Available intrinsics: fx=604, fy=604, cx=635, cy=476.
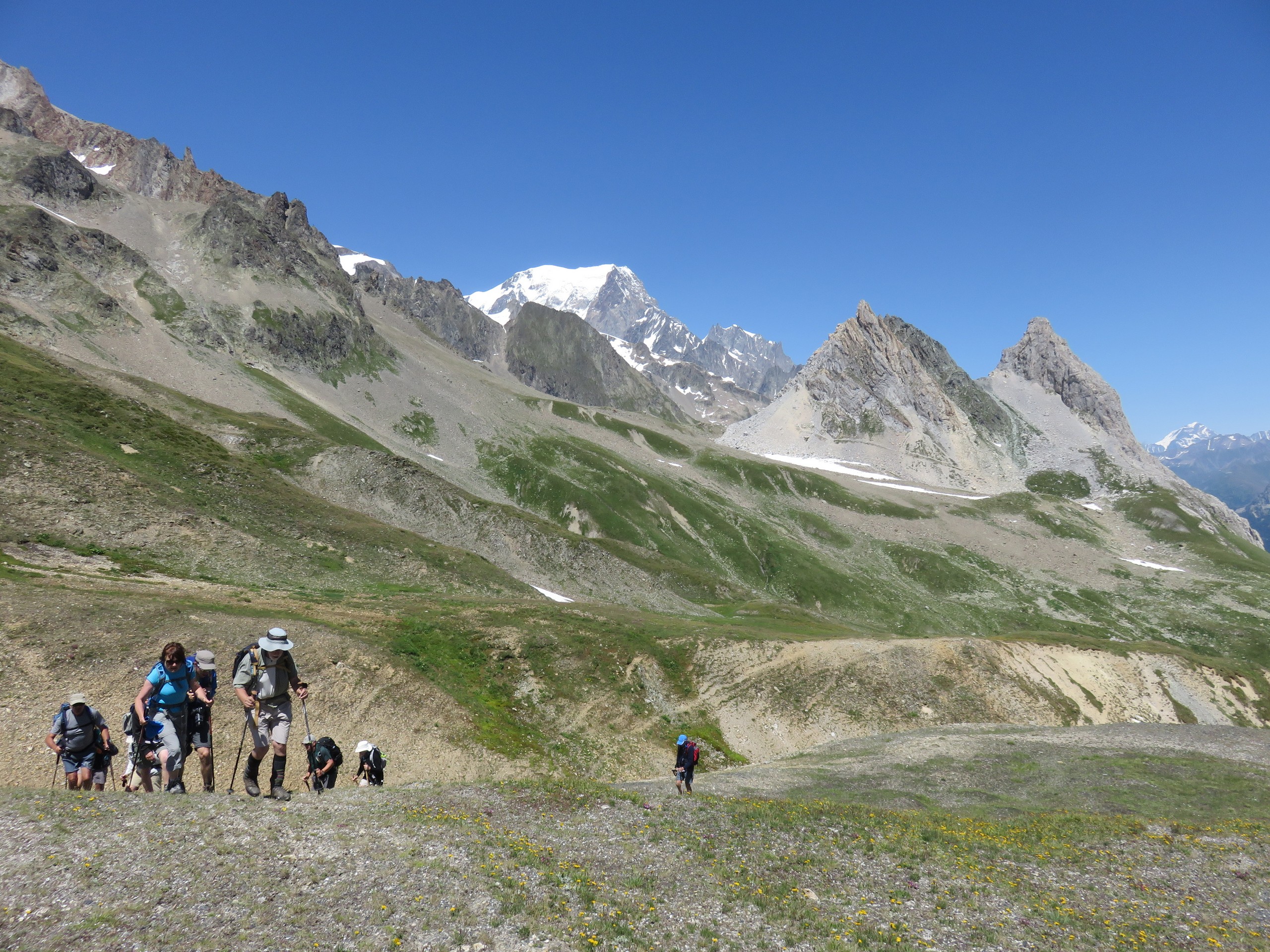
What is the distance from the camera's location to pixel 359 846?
14.8 metres

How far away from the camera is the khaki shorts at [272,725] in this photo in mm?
16609

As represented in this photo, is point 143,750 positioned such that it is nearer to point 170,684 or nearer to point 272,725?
point 170,684

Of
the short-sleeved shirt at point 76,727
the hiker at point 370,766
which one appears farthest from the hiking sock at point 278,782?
the short-sleeved shirt at point 76,727

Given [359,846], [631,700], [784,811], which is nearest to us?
[359,846]

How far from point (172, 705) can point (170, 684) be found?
58 cm

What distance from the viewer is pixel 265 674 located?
53.8 feet

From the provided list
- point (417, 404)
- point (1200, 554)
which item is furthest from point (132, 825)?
point (1200, 554)

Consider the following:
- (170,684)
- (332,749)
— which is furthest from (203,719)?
(332,749)

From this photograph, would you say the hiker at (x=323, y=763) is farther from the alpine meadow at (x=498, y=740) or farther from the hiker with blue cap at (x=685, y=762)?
the hiker with blue cap at (x=685, y=762)

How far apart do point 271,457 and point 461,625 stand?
54962mm

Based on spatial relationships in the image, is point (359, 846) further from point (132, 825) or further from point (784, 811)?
point (784, 811)

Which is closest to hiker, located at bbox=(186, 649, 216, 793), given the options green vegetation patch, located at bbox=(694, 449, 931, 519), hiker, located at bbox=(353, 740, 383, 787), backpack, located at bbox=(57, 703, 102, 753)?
backpack, located at bbox=(57, 703, 102, 753)

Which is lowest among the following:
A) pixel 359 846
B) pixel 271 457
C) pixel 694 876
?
pixel 694 876

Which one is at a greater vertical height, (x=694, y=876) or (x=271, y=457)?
(x=271, y=457)
